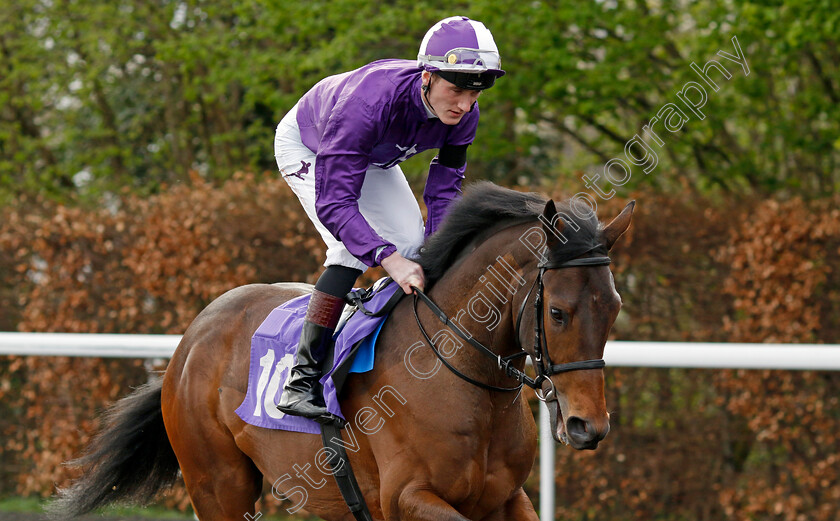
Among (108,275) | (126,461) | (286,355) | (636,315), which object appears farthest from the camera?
(108,275)


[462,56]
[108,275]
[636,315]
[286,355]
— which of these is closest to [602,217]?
[636,315]

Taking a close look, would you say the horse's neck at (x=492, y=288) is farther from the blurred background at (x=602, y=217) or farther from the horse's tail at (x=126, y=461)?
the blurred background at (x=602, y=217)

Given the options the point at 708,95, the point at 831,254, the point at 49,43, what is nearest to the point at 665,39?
the point at 708,95

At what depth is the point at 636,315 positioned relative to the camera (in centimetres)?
520

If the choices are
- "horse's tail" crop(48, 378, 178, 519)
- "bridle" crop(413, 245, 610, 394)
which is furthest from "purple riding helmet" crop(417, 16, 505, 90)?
"horse's tail" crop(48, 378, 178, 519)

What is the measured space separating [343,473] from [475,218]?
37.6 inches

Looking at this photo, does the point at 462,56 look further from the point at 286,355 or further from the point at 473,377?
the point at 286,355

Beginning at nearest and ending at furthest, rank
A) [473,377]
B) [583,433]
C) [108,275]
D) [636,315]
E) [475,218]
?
[583,433], [473,377], [475,218], [636,315], [108,275]

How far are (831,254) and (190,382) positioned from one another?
3493 millimetres

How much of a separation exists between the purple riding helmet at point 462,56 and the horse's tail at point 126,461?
6.68 ft

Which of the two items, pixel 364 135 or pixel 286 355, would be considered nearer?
pixel 364 135

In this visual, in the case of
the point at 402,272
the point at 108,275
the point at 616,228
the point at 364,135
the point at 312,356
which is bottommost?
the point at 108,275

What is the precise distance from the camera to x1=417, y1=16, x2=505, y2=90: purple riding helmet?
2609 millimetres

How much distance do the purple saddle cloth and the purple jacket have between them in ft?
Result: 0.93
